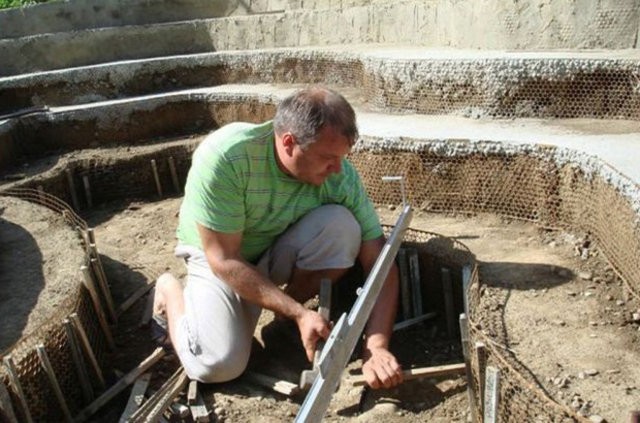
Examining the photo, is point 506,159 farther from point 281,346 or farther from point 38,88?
point 38,88

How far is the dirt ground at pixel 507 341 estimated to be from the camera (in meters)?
3.18

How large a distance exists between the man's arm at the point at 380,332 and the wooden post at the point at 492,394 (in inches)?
17.5

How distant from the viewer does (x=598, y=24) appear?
6207mm

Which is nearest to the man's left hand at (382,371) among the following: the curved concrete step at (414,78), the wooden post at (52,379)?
the wooden post at (52,379)

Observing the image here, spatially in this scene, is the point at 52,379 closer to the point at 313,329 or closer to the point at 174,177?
the point at 313,329

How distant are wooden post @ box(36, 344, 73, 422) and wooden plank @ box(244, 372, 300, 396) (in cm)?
96

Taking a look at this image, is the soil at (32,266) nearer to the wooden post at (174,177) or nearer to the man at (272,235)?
the man at (272,235)

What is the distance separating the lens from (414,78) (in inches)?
269

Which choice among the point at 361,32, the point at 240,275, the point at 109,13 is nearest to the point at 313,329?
the point at 240,275

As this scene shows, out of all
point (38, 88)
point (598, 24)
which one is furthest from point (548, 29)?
point (38, 88)

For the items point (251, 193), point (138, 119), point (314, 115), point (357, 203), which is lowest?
point (138, 119)

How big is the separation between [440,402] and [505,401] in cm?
58

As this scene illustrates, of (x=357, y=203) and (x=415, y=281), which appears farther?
(x=415, y=281)

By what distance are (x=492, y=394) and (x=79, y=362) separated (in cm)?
233
